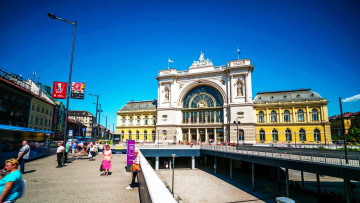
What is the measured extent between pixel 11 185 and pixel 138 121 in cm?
6256

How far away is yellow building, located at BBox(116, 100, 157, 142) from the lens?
63438 millimetres

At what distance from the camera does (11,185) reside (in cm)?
440

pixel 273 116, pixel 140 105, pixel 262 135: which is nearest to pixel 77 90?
pixel 262 135

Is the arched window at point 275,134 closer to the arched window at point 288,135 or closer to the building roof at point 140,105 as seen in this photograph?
the arched window at point 288,135

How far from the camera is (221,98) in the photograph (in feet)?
175

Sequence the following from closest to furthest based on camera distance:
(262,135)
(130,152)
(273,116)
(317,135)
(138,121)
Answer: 1. (130,152)
2. (317,135)
3. (262,135)
4. (273,116)
5. (138,121)

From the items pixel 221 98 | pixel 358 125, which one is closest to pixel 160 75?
pixel 221 98

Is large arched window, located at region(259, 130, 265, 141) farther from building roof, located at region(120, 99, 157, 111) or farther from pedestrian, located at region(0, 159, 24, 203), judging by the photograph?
pedestrian, located at region(0, 159, 24, 203)

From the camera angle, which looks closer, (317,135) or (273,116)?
(317,135)

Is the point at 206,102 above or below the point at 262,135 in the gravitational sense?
above

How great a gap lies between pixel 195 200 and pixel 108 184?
14451 millimetres

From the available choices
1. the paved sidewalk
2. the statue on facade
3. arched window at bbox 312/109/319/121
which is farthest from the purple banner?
arched window at bbox 312/109/319/121

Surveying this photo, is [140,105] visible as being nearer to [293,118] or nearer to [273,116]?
[273,116]

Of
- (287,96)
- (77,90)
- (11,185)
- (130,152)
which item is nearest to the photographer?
(11,185)
